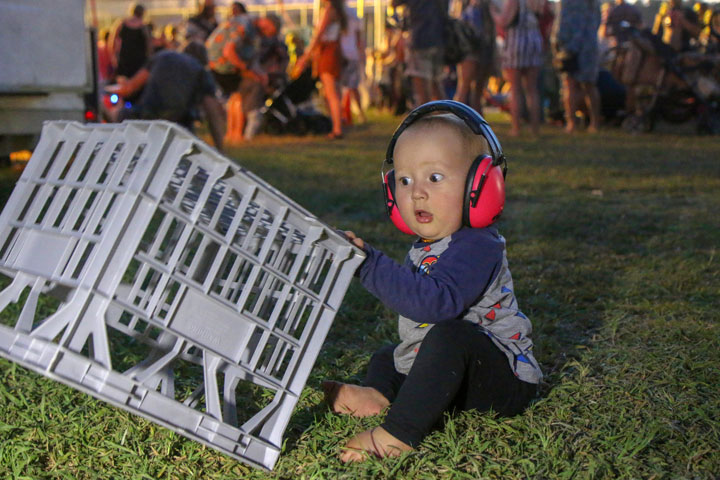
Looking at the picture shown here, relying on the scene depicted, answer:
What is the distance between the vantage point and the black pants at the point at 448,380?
1938mm

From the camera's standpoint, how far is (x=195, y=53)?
9.18 meters

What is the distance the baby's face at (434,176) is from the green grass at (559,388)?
56 cm

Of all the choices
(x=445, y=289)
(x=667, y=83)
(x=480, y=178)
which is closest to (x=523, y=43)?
(x=667, y=83)

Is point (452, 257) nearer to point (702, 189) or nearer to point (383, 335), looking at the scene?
point (383, 335)

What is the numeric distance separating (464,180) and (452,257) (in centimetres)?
20

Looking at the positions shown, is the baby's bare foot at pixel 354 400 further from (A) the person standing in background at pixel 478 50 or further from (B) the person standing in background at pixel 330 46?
(B) the person standing in background at pixel 330 46

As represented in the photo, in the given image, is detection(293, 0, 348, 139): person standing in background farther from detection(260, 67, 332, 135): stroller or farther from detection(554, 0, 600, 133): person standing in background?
detection(554, 0, 600, 133): person standing in background

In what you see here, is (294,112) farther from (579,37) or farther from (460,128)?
(460,128)

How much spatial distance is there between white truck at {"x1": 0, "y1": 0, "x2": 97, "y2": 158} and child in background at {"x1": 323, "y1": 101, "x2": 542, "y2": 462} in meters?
3.67

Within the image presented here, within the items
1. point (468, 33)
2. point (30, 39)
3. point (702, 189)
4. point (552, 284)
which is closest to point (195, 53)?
point (468, 33)

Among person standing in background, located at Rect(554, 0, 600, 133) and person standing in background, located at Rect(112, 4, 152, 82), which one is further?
person standing in background, located at Rect(112, 4, 152, 82)

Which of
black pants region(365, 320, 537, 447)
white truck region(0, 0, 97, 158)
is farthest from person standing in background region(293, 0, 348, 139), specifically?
black pants region(365, 320, 537, 447)

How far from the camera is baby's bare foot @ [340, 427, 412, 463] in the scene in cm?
194

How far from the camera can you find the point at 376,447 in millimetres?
1948
